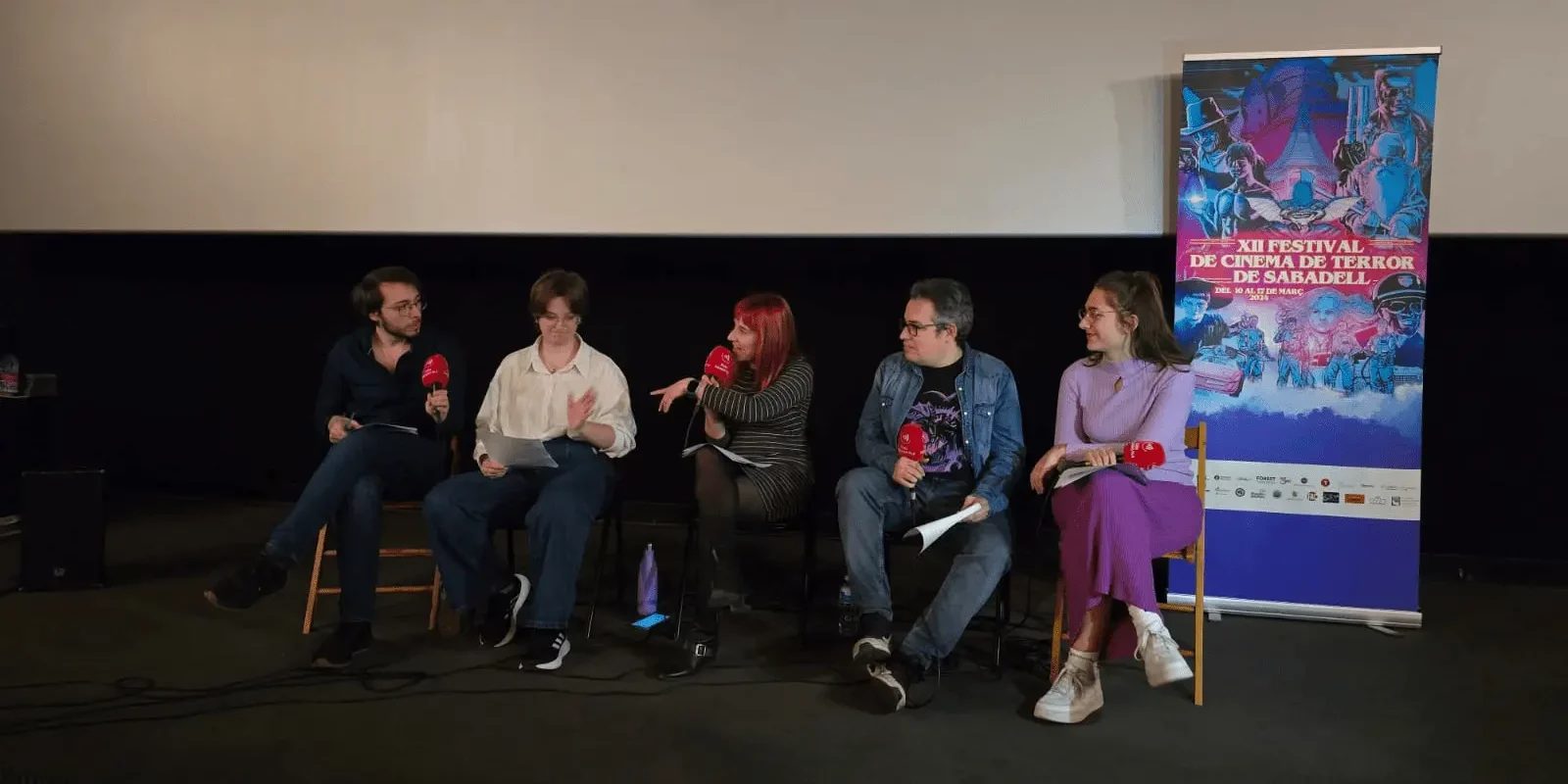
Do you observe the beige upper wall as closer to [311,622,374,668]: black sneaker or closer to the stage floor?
the stage floor

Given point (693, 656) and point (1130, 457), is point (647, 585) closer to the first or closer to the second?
point (693, 656)

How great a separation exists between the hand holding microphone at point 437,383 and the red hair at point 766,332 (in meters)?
0.99

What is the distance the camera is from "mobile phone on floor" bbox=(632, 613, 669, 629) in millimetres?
4086

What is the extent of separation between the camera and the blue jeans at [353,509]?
12.4 feet

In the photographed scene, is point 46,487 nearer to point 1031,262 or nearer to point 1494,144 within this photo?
point 1031,262

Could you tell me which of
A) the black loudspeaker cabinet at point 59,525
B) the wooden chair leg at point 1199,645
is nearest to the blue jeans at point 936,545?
the wooden chair leg at point 1199,645

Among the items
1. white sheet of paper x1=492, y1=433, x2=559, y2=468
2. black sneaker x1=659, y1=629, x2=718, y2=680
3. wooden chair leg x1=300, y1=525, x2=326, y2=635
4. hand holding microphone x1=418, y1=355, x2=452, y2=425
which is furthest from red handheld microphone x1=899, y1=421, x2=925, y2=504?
wooden chair leg x1=300, y1=525, x2=326, y2=635

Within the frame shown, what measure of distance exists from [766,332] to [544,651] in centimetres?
123

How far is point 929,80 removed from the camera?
448 cm

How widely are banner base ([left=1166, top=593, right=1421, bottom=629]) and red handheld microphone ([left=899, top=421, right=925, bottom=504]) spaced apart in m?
1.17

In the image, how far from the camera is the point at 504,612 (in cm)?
394

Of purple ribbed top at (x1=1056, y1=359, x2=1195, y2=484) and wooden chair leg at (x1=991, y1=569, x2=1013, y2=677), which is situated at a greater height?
purple ribbed top at (x1=1056, y1=359, x2=1195, y2=484)

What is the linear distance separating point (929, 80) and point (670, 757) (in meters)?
2.64

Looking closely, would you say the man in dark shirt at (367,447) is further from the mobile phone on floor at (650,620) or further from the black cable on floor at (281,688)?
the mobile phone on floor at (650,620)
